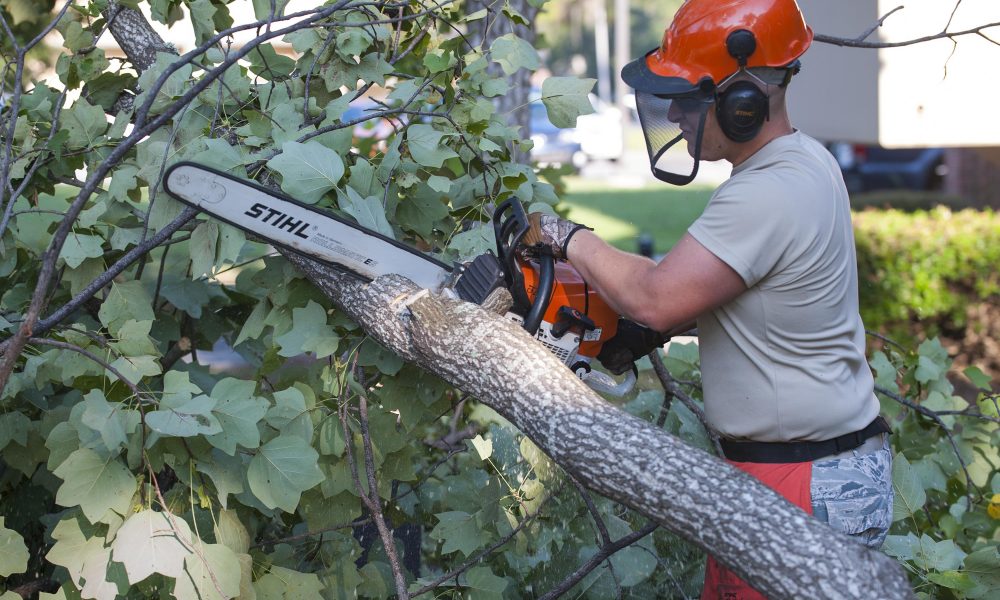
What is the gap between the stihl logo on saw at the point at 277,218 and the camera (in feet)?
7.65

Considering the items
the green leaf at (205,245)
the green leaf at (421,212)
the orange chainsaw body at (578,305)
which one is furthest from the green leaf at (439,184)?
the green leaf at (205,245)

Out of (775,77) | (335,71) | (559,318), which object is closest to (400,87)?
(335,71)

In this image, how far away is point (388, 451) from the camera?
2611 millimetres

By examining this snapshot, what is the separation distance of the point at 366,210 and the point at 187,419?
738 mm

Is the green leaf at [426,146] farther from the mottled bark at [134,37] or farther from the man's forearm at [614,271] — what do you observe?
the mottled bark at [134,37]

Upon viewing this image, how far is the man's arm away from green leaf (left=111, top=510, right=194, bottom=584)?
44.0 inches

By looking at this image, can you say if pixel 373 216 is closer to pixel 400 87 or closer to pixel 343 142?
pixel 343 142

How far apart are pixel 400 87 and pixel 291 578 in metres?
1.44

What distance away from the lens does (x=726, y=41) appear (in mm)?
1982

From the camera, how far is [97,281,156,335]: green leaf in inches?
96.4

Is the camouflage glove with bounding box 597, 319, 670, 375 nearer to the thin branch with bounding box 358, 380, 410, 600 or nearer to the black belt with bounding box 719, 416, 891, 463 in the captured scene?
the black belt with bounding box 719, 416, 891, 463

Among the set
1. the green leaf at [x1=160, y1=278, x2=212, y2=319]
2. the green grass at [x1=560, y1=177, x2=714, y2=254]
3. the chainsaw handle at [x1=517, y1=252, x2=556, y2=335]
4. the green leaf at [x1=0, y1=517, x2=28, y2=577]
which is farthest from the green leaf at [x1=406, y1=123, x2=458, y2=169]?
the green grass at [x1=560, y1=177, x2=714, y2=254]

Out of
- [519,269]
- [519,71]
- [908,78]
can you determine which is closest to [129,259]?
[519,269]

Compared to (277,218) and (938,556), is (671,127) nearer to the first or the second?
(277,218)
